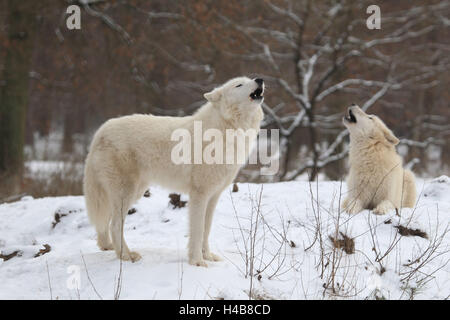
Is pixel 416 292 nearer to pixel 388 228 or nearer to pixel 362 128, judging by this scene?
pixel 388 228

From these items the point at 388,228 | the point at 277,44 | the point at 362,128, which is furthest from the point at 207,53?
the point at 388,228

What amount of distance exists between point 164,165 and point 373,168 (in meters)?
2.96

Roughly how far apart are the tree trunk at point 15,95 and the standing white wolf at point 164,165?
5.81m

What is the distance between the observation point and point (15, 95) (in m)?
9.04

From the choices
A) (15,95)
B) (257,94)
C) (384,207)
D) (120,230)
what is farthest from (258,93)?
(15,95)

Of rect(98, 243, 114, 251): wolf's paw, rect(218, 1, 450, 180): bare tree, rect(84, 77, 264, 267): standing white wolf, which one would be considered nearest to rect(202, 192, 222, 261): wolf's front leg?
rect(84, 77, 264, 267): standing white wolf

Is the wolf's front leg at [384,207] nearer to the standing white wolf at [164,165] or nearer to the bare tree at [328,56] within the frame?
the standing white wolf at [164,165]

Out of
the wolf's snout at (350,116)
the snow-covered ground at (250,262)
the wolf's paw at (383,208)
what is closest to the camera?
the snow-covered ground at (250,262)

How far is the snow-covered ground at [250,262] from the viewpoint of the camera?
314cm

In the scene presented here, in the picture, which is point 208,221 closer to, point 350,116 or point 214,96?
point 214,96

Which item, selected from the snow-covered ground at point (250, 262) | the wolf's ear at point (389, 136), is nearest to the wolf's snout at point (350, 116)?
the wolf's ear at point (389, 136)

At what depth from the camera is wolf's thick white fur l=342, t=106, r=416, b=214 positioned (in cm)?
519

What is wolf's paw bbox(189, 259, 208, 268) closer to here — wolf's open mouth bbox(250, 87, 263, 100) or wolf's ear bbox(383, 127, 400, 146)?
wolf's open mouth bbox(250, 87, 263, 100)

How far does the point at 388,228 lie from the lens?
14.0 ft
